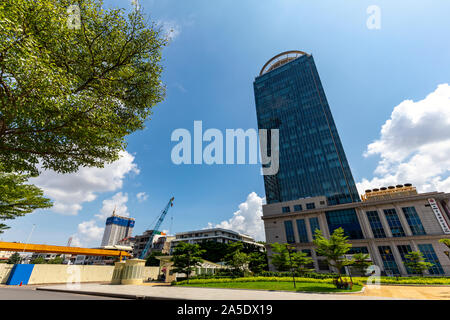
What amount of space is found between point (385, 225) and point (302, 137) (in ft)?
113

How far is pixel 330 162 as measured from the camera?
5297 cm

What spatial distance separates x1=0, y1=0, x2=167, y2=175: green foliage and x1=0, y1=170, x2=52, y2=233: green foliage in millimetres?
9848

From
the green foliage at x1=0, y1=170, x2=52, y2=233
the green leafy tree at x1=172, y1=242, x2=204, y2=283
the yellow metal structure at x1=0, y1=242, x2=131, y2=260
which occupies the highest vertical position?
the green foliage at x1=0, y1=170, x2=52, y2=233

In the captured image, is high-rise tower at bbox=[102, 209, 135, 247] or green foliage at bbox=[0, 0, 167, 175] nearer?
green foliage at bbox=[0, 0, 167, 175]

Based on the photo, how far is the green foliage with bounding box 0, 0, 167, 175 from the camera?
19.6 feet

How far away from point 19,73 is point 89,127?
2.62 meters

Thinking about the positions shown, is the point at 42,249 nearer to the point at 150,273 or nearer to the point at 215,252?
the point at 150,273

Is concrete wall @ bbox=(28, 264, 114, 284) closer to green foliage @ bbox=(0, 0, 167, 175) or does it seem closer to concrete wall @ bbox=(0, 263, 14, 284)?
concrete wall @ bbox=(0, 263, 14, 284)

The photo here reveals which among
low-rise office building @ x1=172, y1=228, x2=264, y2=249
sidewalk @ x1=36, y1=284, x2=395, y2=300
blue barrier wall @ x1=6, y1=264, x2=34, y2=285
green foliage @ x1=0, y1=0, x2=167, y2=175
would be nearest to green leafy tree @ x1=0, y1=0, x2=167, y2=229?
green foliage @ x1=0, y1=0, x2=167, y2=175

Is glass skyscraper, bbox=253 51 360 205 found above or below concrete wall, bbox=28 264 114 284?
above

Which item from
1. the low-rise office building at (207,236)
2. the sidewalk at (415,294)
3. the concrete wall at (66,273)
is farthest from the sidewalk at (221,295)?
the low-rise office building at (207,236)
